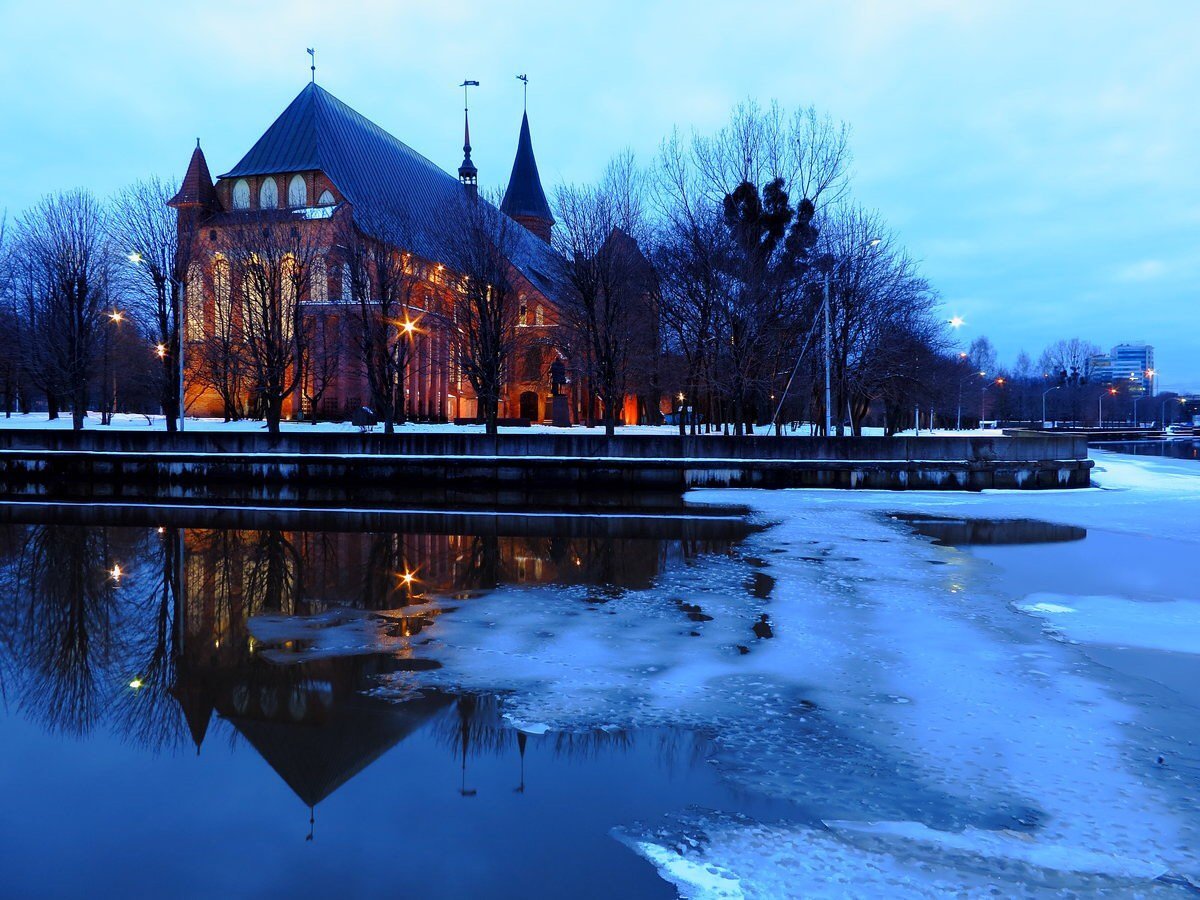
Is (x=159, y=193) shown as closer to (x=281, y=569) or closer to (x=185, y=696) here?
(x=281, y=569)

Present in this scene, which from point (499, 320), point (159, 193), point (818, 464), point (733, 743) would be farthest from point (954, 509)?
point (159, 193)

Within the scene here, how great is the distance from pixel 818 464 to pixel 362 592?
18997mm

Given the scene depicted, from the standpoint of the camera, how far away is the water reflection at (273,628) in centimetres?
657

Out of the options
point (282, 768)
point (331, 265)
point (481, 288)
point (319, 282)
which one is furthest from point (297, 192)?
point (282, 768)

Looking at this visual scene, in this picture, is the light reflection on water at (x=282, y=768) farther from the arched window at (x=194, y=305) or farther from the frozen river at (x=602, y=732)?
the arched window at (x=194, y=305)

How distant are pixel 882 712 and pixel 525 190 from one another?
8695 cm

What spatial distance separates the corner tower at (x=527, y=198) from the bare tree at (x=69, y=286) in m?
47.3

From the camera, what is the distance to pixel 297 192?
5622cm

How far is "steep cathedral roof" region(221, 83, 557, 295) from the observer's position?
182ft

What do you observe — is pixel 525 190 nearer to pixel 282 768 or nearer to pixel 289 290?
pixel 289 290

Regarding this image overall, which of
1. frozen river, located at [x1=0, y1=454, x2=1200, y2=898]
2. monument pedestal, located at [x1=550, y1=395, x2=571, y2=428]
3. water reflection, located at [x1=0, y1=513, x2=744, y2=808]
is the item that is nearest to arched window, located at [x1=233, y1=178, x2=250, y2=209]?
monument pedestal, located at [x1=550, y1=395, x2=571, y2=428]

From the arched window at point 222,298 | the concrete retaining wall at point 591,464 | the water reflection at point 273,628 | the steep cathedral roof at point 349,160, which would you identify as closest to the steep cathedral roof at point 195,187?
the steep cathedral roof at point 349,160

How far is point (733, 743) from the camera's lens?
6316 mm

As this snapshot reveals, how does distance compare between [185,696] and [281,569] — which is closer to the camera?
[185,696]
